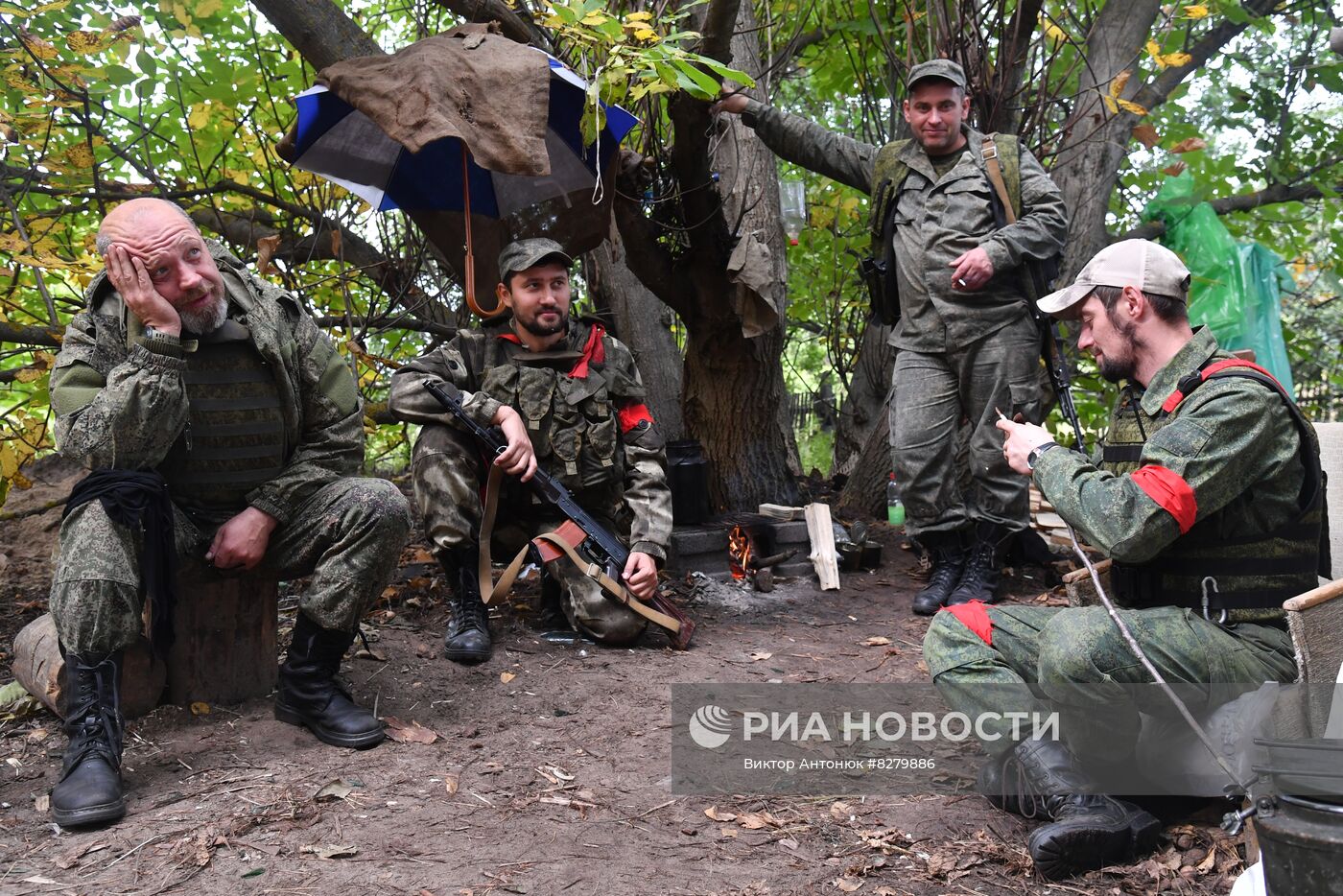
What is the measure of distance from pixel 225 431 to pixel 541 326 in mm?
1471

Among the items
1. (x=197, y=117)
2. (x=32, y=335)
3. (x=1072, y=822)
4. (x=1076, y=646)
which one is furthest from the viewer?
(x=197, y=117)

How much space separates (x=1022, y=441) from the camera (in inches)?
114

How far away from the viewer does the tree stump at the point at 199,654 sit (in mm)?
3367

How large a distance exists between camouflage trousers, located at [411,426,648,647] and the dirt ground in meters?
0.24

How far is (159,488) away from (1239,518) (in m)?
2.98

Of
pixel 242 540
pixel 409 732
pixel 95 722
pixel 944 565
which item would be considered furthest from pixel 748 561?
pixel 95 722

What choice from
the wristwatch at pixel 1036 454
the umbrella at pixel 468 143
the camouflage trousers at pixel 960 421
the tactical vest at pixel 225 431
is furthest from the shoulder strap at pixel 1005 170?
the tactical vest at pixel 225 431

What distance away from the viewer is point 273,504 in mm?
3361

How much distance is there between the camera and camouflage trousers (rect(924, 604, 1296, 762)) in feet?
8.43

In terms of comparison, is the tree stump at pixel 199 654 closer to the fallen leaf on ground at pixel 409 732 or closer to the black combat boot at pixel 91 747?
the black combat boot at pixel 91 747

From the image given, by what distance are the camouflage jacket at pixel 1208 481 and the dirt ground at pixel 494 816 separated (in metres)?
0.79

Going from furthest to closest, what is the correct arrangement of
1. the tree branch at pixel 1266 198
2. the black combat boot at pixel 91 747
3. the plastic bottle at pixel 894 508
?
the tree branch at pixel 1266 198
the plastic bottle at pixel 894 508
the black combat boot at pixel 91 747

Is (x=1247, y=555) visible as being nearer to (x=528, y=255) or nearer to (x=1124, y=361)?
(x=1124, y=361)

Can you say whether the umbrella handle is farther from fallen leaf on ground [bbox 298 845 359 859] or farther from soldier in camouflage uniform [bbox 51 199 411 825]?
fallen leaf on ground [bbox 298 845 359 859]
